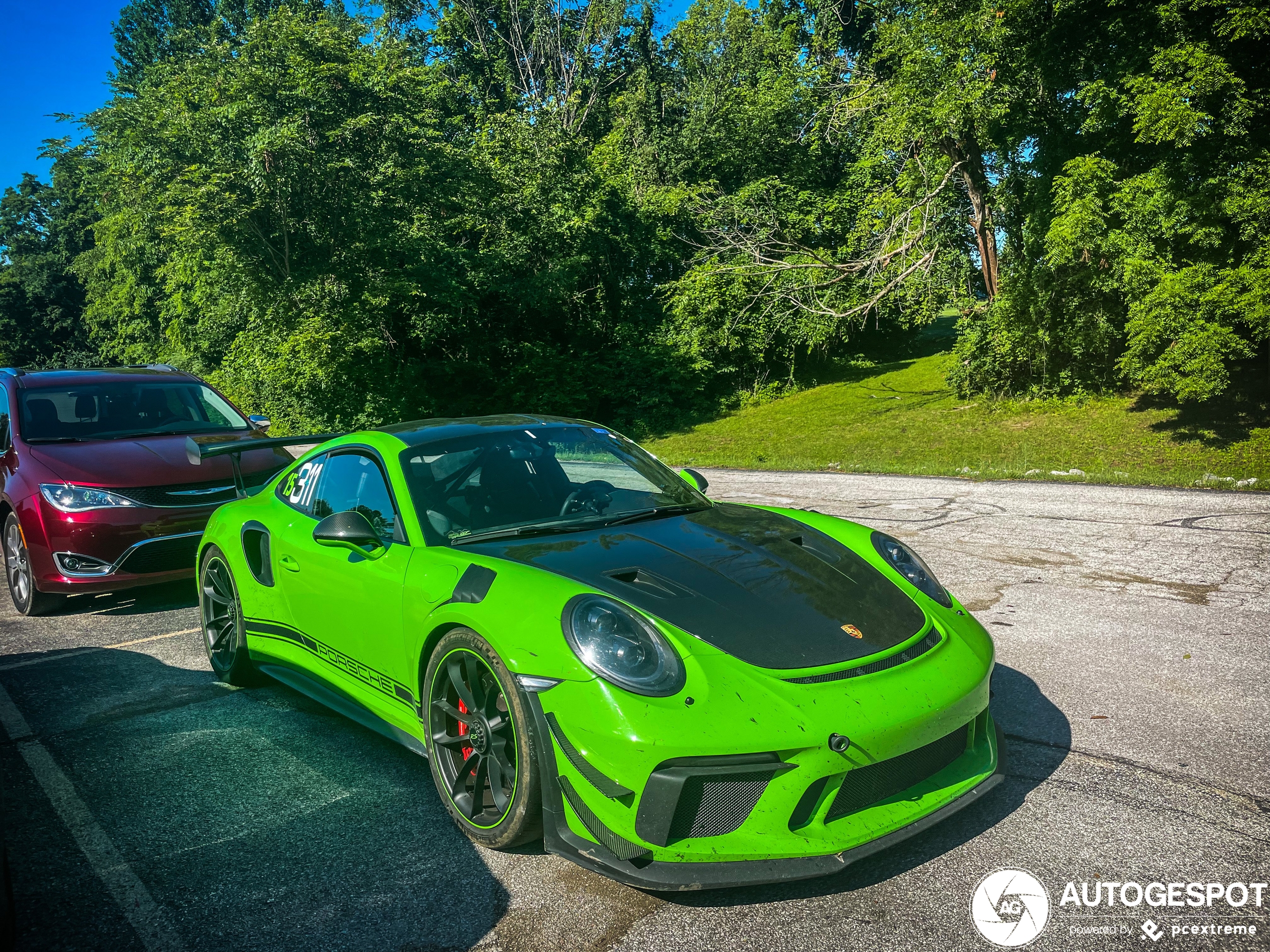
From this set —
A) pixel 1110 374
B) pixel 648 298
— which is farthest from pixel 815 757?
pixel 648 298

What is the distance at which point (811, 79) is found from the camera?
3017 centimetres

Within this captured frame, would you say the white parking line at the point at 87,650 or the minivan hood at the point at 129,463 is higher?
the minivan hood at the point at 129,463

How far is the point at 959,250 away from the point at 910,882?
71.4 ft

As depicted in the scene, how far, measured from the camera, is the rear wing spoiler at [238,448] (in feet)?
20.1

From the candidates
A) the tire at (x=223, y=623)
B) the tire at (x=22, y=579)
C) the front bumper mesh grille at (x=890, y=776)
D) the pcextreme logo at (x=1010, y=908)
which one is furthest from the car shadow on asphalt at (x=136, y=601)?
the pcextreme logo at (x=1010, y=908)

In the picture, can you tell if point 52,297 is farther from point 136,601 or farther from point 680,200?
point 136,601

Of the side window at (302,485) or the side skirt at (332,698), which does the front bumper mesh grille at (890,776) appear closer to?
the side skirt at (332,698)

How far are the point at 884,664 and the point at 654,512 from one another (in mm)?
1418

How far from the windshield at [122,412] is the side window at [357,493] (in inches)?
154

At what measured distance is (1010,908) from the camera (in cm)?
264

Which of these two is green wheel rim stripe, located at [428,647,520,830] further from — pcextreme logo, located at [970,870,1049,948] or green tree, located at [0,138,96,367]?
green tree, located at [0,138,96,367]

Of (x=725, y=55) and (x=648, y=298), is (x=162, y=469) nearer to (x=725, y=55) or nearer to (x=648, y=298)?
(x=648, y=298)

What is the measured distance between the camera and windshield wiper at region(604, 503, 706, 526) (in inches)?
158

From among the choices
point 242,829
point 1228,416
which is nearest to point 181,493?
point 242,829
